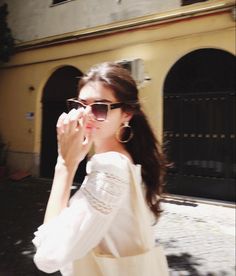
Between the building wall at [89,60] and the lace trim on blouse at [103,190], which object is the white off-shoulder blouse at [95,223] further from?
the building wall at [89,60]

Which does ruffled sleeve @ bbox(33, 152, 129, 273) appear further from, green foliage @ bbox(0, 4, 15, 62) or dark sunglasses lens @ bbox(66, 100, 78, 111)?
green foliage @ bbox(0, 4, 15, 62)

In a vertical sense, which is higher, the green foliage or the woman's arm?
the green foliage

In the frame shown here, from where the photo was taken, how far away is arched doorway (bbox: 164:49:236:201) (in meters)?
0.93

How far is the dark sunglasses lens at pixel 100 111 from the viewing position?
0.66m

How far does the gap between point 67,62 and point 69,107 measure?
154 mm

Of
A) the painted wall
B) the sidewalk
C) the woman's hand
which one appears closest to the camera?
the woman's hand

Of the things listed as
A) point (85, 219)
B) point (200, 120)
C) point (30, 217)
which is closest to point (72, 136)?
point (85, 219)

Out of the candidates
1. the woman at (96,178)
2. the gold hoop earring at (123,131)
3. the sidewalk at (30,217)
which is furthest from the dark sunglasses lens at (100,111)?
the sidewalk at (30,217)

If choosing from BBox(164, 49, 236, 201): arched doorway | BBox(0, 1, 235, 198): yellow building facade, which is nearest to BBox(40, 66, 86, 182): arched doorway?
BBox(0, 1, 235, 198): yellow building facade

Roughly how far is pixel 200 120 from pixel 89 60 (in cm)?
50

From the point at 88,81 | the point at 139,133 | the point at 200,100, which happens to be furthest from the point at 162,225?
the point at 88,81

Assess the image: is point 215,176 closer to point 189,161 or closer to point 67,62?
point 189,161

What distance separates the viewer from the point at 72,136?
2.00ft

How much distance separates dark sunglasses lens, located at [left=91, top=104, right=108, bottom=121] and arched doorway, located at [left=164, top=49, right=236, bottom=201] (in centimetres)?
25
